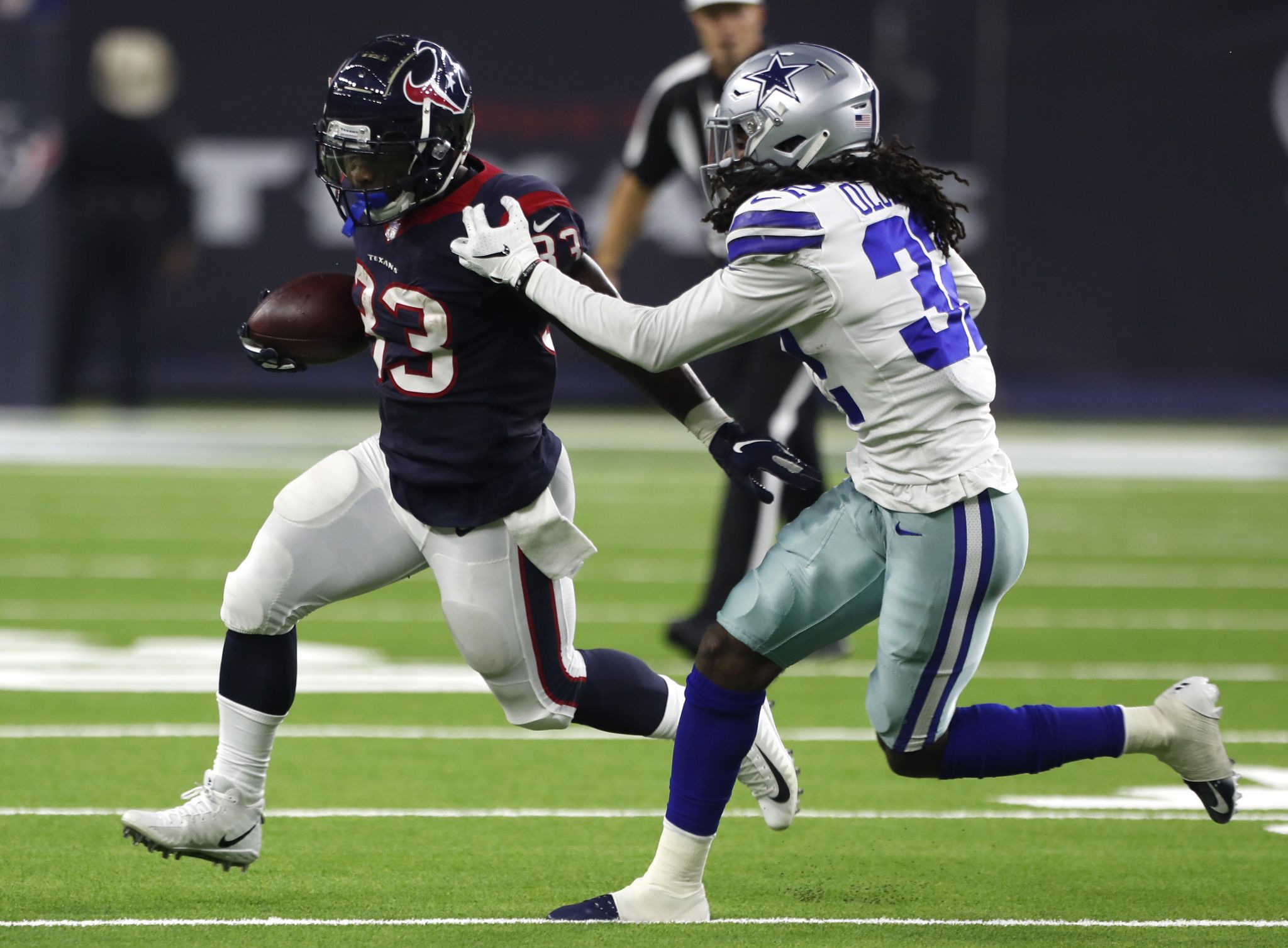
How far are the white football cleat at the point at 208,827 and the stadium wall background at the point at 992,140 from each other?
9795 millimetres

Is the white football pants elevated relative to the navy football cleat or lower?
elevated

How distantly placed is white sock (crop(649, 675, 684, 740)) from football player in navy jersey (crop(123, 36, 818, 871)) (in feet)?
0.75

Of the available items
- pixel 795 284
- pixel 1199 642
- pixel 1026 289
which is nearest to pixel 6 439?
pixel 1026 289

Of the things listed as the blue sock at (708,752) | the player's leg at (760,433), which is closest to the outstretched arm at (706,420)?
the blue sock at (708,752)

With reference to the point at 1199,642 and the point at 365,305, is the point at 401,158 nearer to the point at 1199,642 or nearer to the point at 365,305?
the point at 365,305

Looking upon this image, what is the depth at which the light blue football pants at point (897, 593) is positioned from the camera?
3035 mm

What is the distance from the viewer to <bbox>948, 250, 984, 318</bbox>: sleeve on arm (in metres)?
3.23

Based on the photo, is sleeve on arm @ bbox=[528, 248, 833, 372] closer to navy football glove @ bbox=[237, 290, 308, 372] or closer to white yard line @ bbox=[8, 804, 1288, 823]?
navy football glove @ bbox=[237, 290, 308, 372]

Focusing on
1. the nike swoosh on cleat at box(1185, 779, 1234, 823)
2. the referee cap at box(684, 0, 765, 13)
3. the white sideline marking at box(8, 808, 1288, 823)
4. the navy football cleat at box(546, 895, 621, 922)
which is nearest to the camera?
the navy football cleat at box(546, 895, 621, 922)

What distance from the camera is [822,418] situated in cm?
1359

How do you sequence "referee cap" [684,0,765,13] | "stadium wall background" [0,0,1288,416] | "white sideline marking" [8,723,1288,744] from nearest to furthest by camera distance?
"white sideline marking" [8,723,1288,744]
"referee cap" [684,0,765,13]
"stadium wall background" [0,0,1288,416]

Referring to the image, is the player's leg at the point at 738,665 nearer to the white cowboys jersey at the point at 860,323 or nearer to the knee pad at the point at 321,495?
the white cowboys jersey at the point at 860,323

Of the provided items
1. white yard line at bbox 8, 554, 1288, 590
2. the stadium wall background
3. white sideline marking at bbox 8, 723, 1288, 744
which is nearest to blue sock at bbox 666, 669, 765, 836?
white sideline marking at bbox 8, 723, 1288, 744

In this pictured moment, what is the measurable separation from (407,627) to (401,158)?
325cm
